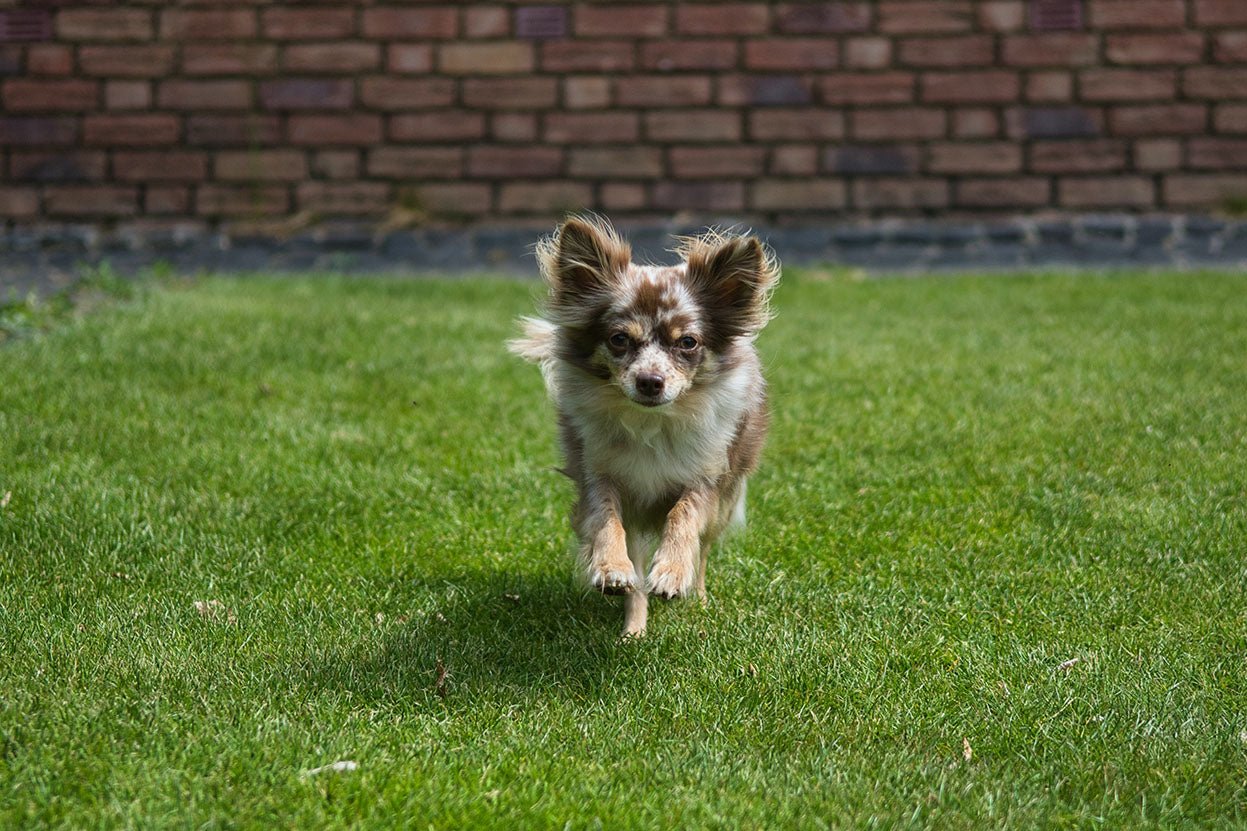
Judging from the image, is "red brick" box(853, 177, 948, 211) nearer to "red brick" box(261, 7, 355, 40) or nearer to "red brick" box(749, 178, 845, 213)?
"red brick" box(749, 178, 845, 213)

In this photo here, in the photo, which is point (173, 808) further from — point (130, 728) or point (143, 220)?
point (143, 220)

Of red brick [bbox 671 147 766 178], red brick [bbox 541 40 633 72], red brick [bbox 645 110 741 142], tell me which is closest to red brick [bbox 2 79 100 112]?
red brick [bbox 541 40 633 72]

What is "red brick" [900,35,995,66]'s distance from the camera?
1177cm

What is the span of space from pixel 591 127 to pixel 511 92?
83 cm

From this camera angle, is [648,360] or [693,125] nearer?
[648,360]

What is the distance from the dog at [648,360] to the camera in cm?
381

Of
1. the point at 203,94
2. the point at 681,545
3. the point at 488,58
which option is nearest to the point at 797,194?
the point at 488,58

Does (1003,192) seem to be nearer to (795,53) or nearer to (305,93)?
(795,53)

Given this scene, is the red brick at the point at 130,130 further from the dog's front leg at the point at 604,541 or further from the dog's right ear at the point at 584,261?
the dog's front leg at the point at 604,541

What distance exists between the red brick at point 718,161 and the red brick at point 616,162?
192mm

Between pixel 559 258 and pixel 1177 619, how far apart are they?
2.21m

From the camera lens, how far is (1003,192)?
1198 centimetres

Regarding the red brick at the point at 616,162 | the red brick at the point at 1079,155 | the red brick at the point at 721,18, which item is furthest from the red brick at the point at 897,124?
the red brick at the point at 616,162

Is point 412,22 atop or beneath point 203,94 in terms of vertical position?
atop
